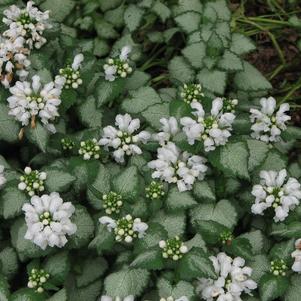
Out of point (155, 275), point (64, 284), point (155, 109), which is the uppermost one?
point (155, 109)

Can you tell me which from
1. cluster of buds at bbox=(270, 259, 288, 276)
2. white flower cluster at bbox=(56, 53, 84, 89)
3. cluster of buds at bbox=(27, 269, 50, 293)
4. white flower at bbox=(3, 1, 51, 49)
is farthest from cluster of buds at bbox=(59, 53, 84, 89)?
cluster of buds at bbox=(270, 259, 288, 276)

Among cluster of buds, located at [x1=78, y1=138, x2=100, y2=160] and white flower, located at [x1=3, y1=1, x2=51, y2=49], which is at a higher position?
white flower, located at [x1=3, y1=1, x2=51, y2=49]

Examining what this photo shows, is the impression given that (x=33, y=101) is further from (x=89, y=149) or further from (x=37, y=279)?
(x=37, y=279)

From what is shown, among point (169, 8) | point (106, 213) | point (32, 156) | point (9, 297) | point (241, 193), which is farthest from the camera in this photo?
point (169, 8)

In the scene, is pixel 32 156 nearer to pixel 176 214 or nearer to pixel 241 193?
pixel 176 214

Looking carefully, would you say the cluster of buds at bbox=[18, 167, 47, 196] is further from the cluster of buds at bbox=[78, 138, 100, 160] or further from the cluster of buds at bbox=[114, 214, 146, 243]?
the cluster of buds at bbox=[114, 214, 146, 243]

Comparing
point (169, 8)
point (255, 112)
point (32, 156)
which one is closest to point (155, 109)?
point (255, 112)

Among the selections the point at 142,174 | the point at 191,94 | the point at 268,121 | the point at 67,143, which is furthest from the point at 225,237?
the point at 67,143
